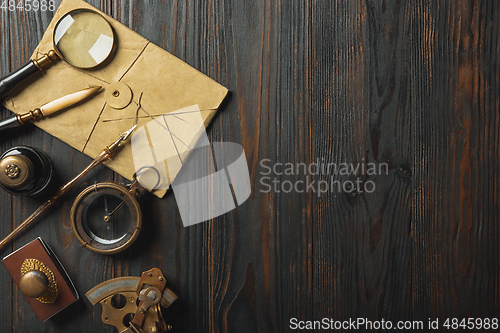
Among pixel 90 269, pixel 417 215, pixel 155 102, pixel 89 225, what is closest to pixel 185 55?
pixel 155 102

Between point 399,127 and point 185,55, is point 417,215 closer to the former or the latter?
point 399,127

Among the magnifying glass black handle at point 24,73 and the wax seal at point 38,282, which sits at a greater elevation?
the magnifying glass black handle at point 24,73

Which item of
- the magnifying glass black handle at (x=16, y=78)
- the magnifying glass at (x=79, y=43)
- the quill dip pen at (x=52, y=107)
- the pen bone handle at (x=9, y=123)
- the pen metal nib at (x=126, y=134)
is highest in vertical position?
the magnifying glass at (x=79, y=43)

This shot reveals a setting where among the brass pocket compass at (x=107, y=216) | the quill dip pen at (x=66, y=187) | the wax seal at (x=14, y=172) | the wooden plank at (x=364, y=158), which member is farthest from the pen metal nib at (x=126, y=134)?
the wooden plank at (x=364, y=158)

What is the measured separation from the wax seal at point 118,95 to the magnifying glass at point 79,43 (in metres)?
0.07

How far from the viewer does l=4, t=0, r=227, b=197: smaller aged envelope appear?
2.49 ft

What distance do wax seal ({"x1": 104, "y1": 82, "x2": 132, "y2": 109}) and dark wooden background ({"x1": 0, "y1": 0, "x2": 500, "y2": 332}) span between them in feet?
0.47

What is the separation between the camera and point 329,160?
79 cm

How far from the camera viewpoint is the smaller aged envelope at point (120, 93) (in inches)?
29.9

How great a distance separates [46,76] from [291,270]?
762 mm

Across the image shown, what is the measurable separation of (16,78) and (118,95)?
238 mm

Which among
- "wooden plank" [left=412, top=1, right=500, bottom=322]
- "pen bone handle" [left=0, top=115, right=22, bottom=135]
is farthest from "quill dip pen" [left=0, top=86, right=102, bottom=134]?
"wooden plank" [left=412, top=1, right=500, bottom=322]

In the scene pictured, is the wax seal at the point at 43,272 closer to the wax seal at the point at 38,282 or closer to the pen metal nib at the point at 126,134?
the wax seal at the point at 38,282

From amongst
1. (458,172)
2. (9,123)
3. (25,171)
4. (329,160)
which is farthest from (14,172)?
(458,172)
